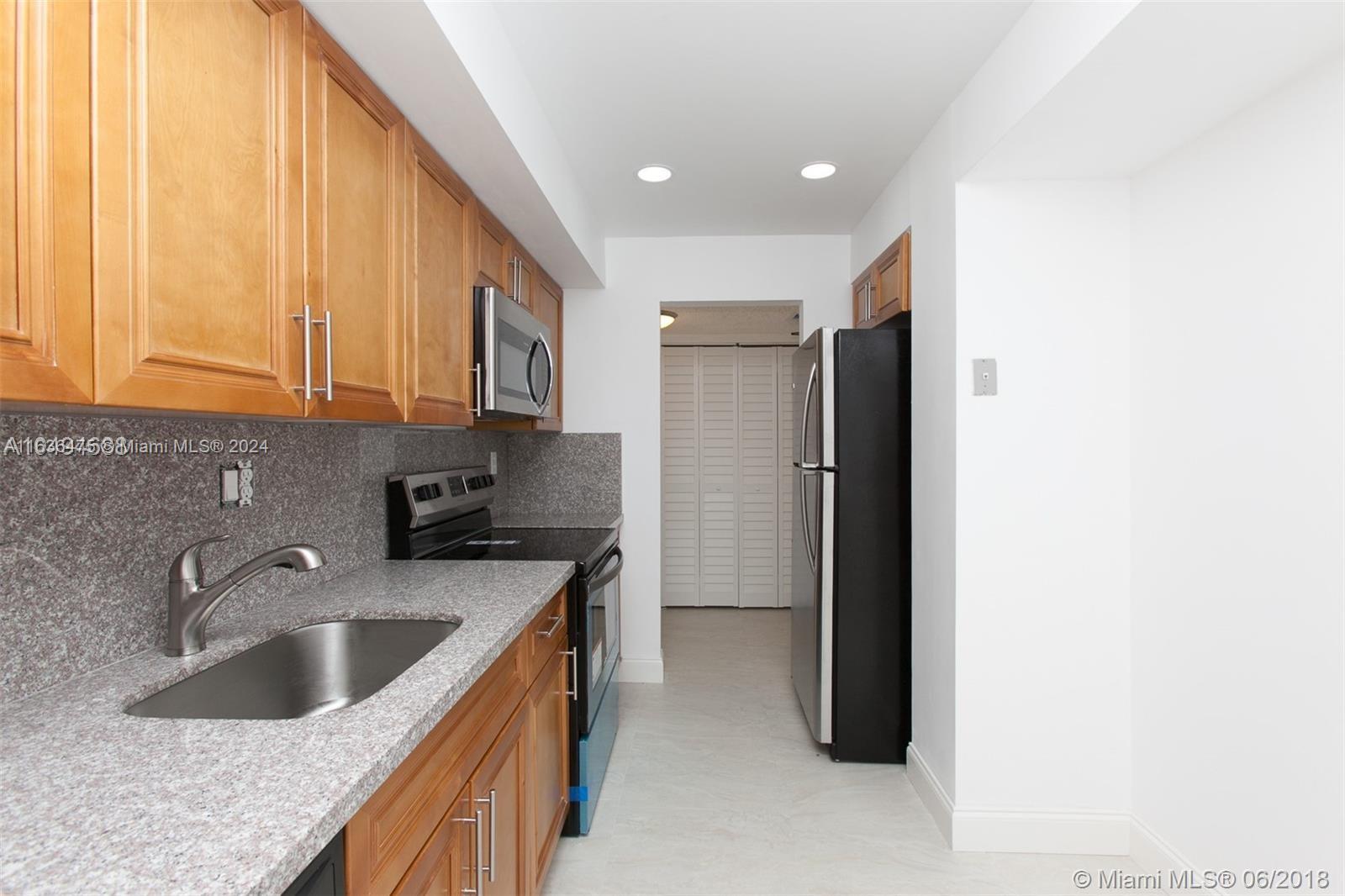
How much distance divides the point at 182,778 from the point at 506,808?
84 cm

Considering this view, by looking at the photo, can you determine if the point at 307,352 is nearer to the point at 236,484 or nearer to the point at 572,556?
the point at 236,484

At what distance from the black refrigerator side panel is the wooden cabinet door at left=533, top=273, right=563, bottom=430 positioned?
1280 millimetres

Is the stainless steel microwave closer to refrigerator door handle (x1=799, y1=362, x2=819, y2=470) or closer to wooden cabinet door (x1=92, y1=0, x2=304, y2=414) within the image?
wooden cabinet door (x1=92, y1=0, x2=304, y2=414)

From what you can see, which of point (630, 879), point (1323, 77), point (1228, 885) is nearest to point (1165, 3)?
point (1323, 77)

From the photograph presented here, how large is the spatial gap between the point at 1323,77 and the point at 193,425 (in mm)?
2395

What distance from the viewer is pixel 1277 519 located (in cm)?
156

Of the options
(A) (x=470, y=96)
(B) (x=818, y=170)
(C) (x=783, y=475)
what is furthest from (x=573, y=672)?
(C) (x=783, y=475)

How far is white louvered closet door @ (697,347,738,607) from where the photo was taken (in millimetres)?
5352

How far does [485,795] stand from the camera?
1.34 m

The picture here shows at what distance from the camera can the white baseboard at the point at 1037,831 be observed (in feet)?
6.89

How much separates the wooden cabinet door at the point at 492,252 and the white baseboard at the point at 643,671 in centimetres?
205

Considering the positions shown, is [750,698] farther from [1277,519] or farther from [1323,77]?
[1323,77]

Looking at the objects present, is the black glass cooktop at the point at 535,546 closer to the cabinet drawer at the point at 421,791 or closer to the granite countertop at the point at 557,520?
the granite countertop at the point at 557,520

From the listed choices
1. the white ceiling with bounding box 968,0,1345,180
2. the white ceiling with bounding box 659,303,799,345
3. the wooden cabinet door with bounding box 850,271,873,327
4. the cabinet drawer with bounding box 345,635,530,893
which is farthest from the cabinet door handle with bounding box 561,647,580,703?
the white ceiling with bounding box 659,303,799,345
